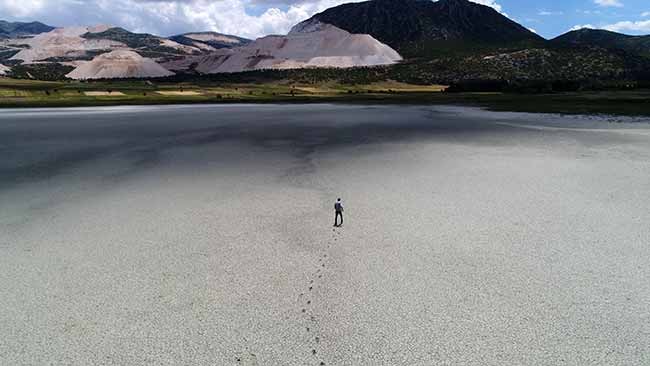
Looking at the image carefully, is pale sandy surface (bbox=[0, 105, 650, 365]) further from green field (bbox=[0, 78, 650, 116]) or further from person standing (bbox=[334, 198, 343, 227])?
green field (bbox=[0, 78, 650, 116])

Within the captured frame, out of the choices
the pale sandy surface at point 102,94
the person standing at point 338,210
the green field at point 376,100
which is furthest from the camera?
the pale sandy surface at point 102,94

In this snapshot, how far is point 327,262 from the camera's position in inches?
727

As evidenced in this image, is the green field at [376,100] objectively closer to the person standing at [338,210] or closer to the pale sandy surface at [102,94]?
the pale sandy surface at [102,94]

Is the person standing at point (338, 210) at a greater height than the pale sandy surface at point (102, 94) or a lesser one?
lesser

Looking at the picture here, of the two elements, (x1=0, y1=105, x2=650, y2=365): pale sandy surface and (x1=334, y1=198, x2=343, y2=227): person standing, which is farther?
(x1=334, y1=198, x2=343, y2=227): person standing

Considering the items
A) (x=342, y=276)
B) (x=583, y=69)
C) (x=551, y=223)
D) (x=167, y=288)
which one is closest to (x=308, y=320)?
(x=342, y=276)

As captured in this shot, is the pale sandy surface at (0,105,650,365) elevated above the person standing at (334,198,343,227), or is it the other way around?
the person standing at (334,198,343,227)

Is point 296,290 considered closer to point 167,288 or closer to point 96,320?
point 167,288

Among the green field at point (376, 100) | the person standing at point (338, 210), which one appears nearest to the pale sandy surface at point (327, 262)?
the person standing at point (338, 210)

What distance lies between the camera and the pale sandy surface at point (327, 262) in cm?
1302

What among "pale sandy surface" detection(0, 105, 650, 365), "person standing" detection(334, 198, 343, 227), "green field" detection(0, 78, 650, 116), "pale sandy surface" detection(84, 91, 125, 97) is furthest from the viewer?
"pale sandy surface" detection(84, 91, 125, 97)

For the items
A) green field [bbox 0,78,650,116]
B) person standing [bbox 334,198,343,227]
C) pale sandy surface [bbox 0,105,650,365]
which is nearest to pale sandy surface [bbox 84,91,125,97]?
green field [bbox 0,78,650,116]

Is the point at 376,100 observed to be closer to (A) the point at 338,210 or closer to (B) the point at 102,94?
(B) the point at 102,94

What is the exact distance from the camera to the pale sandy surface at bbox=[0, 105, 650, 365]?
42.7ft
